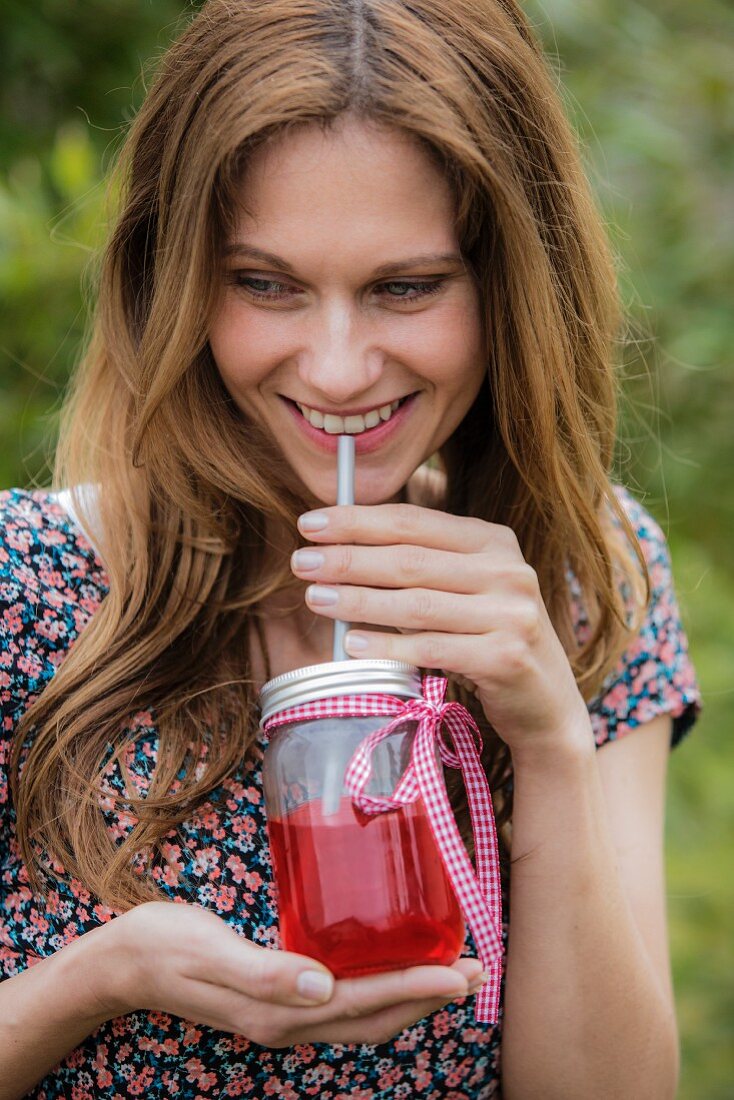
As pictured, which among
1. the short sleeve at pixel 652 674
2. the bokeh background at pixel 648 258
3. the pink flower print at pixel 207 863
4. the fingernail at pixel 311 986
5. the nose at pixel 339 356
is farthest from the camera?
the bokeh background at pixel 648 258

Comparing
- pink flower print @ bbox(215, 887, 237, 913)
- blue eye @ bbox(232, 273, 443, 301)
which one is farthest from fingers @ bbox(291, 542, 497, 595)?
pink flower print @ bbox(215, 887, 237, 913)

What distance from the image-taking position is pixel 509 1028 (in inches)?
64.9

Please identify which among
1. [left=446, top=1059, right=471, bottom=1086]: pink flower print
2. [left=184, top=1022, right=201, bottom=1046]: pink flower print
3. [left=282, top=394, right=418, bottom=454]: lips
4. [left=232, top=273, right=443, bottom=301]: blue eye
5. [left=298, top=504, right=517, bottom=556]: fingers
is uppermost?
[left=232, top=273, right=443, bottom=301]: blue eye

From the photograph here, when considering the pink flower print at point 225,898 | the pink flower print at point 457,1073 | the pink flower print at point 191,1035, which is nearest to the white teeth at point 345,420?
the pink flower print at point 225,898

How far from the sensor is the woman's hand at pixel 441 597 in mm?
1358

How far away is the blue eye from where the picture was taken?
1505 mm

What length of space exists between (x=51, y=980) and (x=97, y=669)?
41 cm

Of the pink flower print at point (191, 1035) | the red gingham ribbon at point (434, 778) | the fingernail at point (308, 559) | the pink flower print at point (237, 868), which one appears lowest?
the pink flower print at point (191, 1035)

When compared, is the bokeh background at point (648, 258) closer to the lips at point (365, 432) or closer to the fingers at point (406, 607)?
the lips at point (365, 432)

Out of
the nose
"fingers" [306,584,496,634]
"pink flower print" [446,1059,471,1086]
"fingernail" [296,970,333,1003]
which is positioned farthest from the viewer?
"pink flower print" [446,1059,471,1086]

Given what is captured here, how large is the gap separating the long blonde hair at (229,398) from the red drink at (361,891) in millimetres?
349

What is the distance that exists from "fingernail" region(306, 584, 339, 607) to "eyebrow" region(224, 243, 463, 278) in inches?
15.0

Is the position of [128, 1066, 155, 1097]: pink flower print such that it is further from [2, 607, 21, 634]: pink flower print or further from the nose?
the nose

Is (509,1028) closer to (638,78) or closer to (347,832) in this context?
(347,832)
